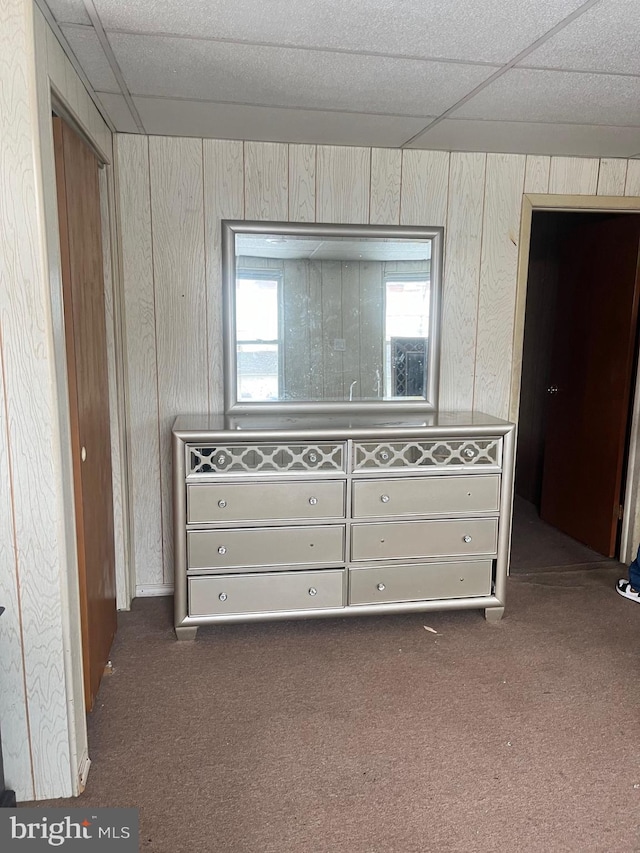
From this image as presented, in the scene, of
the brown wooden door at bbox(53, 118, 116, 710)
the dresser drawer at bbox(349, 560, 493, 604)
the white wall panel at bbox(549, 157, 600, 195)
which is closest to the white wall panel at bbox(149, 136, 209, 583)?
the brown wooden door at bbox(53, 118, 116, 710)

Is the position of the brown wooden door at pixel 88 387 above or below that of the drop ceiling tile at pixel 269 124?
below

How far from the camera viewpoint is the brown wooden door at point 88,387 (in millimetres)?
1901

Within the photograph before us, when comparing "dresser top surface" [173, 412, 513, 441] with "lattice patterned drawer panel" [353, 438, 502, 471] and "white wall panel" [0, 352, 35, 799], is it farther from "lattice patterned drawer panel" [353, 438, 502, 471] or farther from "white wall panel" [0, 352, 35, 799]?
"white wall panel" [0, 352, 35, 799]

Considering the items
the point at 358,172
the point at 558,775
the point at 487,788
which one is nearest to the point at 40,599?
the point at 487,788

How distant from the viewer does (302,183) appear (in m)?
2.83

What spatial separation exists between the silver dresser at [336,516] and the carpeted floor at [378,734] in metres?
0.18

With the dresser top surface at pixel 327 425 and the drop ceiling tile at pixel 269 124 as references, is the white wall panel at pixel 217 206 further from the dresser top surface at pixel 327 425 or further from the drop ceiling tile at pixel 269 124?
the dresser top surface at pixel 327 425

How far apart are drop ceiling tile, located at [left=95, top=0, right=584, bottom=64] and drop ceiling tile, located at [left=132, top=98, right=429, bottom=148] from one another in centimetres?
59

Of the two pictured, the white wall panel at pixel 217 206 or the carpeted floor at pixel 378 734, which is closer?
the carpeted floor at pixel 378 734

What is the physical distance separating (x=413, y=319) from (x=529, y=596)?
5.06 ft

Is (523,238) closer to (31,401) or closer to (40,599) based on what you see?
(31,401)

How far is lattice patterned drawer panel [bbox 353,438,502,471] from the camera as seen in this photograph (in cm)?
261

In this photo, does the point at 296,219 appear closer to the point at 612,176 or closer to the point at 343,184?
the point at 343,184

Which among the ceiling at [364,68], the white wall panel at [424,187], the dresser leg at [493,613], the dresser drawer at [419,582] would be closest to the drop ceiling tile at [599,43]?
the ceiling at [364,68]
